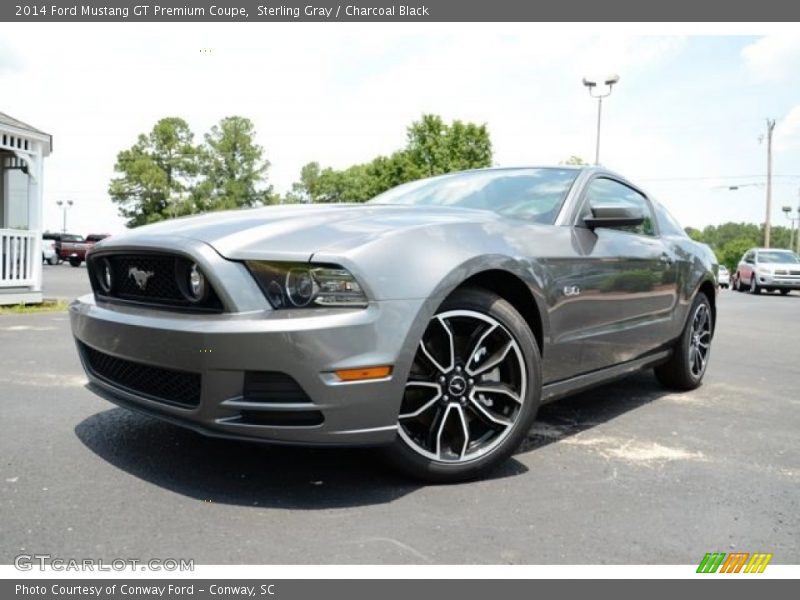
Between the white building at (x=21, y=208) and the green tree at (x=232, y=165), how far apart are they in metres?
43.3

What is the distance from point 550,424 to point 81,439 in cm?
241

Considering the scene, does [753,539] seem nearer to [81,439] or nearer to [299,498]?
[299,498]

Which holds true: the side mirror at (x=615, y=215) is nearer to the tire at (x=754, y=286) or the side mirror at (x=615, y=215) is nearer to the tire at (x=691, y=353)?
the tire at (x=691, y=353)

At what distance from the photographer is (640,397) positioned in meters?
4.38

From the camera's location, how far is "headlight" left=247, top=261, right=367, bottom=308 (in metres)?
2.24

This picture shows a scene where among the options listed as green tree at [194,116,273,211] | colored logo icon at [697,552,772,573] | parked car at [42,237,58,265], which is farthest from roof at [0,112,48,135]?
green tree at [194,116,273,211]

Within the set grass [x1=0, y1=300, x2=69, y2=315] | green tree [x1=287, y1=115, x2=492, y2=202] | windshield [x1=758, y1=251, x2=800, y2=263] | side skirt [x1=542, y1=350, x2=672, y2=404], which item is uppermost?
green tree [x1=287, y1=115, x2=492, y2=202]

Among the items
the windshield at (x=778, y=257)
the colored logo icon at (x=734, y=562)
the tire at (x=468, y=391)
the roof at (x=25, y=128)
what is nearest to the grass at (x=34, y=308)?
the roof at (x=25, y=128)

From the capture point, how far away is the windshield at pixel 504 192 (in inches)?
131

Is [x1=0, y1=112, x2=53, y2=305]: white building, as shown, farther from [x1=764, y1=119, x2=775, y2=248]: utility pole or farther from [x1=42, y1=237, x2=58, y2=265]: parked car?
[x1=764, y1=119, x2=775, y2=248]: utility pole

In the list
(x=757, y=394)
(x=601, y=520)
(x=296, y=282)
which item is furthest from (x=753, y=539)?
(x=757, y=394)

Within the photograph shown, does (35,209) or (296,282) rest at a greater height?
(35,209)

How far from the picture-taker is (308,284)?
2242 millimetres

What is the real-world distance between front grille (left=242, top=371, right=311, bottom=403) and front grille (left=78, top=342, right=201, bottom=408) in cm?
20
